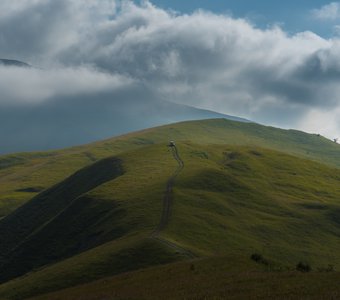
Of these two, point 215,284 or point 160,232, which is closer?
point 215,284

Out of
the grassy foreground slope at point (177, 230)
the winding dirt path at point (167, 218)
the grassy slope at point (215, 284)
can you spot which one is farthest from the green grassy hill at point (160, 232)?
the grassy slope at point (215, 284)

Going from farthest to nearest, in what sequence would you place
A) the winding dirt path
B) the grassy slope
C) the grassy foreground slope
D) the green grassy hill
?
the winding dirt path < the grassy foreground slope < the green grassy hill < the grassy slope

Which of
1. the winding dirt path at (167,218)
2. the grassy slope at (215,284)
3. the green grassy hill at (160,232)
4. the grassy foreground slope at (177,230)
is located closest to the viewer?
the grassy slope at (215,284)

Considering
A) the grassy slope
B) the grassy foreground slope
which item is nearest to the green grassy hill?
the grassy foreground slope

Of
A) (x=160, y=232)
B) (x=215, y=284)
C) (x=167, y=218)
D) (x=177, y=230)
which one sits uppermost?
(x=215, y=284)

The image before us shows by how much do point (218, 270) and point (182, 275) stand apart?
4058 millimetres

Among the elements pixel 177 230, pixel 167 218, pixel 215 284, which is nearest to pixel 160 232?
pixel 177 230

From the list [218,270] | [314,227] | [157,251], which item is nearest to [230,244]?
[157,251]

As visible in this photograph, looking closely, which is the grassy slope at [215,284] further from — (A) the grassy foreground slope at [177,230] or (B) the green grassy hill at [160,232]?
(A) the grassy foreground slope at [177,230]

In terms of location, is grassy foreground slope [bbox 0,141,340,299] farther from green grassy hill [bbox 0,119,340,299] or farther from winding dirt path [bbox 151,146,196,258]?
winding dirt path [bbox 151,146,196,258]

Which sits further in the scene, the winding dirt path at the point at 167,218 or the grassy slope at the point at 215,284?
the winding dirt path at the point at 167,218

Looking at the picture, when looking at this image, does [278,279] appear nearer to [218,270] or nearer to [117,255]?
[218,270]

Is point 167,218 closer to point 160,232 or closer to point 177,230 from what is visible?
point 177,230

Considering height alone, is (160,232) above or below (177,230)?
below
